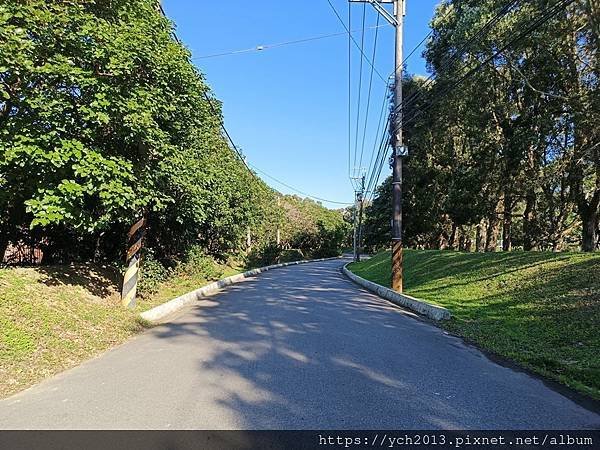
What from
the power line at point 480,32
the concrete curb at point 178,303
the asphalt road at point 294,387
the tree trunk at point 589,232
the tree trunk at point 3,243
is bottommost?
the concrete curb at point 178,303

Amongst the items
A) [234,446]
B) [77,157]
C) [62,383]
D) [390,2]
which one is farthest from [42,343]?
[390,2]

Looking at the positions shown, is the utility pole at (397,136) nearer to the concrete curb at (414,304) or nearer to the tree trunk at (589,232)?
the concrete curb at (414,304)

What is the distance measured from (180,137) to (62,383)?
6232mm

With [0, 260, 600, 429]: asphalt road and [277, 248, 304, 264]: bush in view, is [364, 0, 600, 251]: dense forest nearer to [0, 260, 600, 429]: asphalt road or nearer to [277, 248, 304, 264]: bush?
[0, 260, 600, 429]: asphalt road

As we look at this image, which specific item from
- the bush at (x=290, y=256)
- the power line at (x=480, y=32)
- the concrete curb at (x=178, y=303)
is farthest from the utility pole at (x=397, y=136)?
the bush at (x=290, y=256)

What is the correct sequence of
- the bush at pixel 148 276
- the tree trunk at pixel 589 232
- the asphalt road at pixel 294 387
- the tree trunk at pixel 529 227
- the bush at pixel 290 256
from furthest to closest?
1. the bush at pixel 290 256
2. the tree trunk at pixel 529 227
3. the tree trunk at pixel 589 232
4. the bush at pixel 148 276
5. the asphalt road at pixel 294 387

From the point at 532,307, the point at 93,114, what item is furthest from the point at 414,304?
the point at 93,114

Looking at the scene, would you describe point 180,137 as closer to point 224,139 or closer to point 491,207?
point 224,139

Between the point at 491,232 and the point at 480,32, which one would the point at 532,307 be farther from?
the point at 491,232

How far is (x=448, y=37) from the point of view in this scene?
22.7 m

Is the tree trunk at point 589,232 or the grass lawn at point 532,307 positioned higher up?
the tree trunk at point 589,232

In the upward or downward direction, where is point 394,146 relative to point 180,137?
upward

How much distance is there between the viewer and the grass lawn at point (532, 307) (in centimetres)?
667

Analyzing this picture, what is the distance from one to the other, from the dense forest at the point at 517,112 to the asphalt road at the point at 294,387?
8.84 meters
